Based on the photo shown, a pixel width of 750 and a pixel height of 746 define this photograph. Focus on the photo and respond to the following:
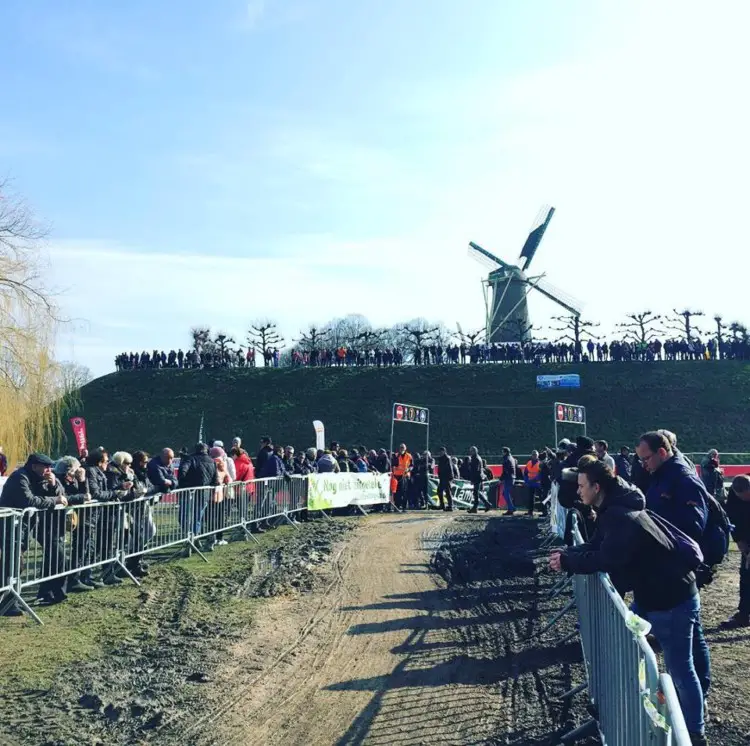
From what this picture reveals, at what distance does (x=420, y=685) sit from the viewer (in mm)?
6648

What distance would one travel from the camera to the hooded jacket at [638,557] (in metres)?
4.74

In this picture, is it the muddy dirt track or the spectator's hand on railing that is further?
the muddy dirt track

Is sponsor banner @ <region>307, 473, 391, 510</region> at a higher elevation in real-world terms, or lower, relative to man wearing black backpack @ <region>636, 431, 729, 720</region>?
lower

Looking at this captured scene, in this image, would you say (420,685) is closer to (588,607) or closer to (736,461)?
(588,607)

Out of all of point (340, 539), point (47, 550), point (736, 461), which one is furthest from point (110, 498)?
point (736, 461)

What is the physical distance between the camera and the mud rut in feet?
18.5

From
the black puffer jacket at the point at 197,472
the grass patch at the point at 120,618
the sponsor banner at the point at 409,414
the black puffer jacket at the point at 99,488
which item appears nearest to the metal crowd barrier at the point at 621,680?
the grass patch at the point at 120,618

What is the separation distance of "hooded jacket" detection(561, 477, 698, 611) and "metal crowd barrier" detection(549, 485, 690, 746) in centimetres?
19

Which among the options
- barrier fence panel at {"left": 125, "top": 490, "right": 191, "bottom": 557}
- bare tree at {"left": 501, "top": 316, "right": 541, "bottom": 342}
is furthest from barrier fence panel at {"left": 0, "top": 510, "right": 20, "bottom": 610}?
bare tree at {"left": 501, "top": 316, "right": 541, "bottom": 342}

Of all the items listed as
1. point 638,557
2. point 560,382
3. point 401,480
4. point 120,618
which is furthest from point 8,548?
point 560,382

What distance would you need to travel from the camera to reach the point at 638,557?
483 cm

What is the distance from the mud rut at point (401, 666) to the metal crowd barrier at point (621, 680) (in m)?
0.50

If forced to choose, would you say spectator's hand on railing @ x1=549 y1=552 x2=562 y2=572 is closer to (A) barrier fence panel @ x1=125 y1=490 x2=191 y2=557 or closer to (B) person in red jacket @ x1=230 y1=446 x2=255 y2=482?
(A) barrier fence panel @ x1=125 y1=490 x2=191 y2=557

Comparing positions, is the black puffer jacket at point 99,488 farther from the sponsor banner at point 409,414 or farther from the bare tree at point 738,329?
the bare tree at point 738,329
